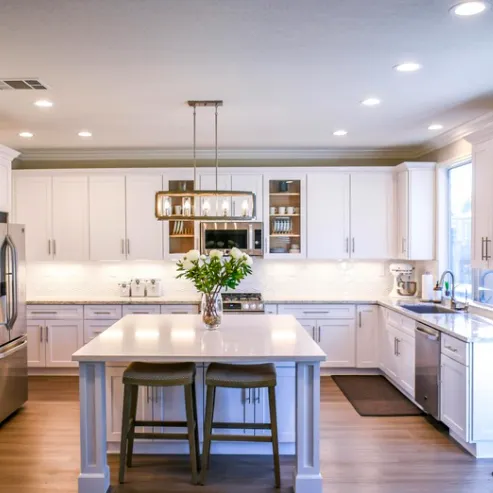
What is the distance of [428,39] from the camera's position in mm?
2557

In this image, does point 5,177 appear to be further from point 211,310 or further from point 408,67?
point 408,67

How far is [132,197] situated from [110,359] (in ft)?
10.7

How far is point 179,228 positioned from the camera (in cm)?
576

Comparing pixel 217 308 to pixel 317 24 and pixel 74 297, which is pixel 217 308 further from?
pixel 74 297

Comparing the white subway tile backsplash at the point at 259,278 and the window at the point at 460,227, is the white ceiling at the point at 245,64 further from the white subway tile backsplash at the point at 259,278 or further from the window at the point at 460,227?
the white subway tile backsplash at the point at 259,278

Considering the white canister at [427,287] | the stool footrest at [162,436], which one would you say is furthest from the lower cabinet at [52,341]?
the white canister at [427,287]

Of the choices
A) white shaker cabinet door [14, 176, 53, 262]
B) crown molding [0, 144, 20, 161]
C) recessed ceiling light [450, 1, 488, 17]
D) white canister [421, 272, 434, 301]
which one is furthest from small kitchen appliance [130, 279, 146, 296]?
recessed ceiling light [450, 1, 488, 17]

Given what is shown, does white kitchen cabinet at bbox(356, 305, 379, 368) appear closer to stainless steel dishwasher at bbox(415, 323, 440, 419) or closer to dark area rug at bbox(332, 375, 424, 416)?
dark area rug at bbox(332, 375, 424, 416)

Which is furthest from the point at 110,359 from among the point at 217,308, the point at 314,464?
the point at 314,464

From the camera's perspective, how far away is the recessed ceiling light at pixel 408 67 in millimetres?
2938

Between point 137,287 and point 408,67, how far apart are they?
3.97 metres

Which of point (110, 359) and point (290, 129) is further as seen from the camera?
point (290, 129)

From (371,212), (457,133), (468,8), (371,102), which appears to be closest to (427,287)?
(371,212)

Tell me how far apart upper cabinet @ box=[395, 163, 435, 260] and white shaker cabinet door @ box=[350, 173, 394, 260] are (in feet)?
0.98
